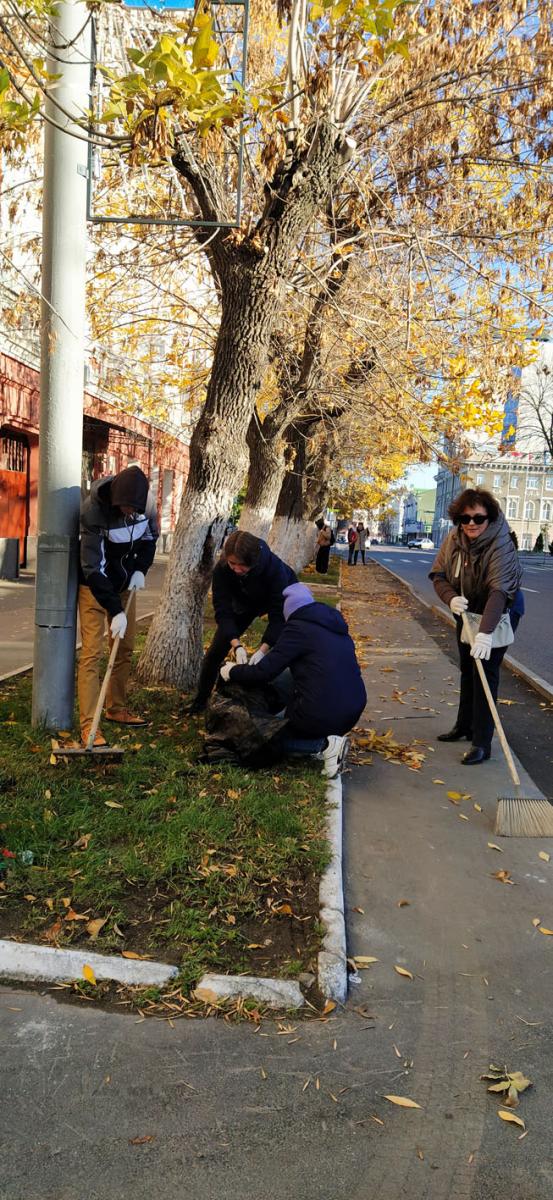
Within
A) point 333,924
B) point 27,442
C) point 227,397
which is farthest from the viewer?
point 27,442

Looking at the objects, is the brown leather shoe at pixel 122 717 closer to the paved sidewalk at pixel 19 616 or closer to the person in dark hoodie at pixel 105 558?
the person in dark hoodie at pixel 105 558

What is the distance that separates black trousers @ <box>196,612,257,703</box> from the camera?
6242 mm

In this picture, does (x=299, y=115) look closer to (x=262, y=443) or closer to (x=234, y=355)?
(x=234, y=355)

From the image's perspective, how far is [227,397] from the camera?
289 inches

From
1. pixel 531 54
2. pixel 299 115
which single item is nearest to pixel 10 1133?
pixel 299 115

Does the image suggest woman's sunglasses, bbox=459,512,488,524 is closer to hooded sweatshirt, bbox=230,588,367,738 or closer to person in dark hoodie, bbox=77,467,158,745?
hooded sweatshirt, bbox=230,588,367,738

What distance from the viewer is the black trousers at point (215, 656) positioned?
6.24 metres

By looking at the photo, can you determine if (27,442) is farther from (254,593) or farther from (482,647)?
(482,647)

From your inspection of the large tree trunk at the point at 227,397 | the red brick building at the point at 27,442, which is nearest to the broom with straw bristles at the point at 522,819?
the large tree trunk at the point at 227,397

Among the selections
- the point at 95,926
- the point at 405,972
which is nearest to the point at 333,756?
the point at 405,972

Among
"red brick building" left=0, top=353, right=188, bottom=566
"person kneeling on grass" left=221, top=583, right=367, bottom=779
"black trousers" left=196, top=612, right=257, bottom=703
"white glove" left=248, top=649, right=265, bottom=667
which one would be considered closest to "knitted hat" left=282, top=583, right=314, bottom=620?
"person kneeling on grass" left=221, top=583, right=367, bottom=779

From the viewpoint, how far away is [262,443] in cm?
1218

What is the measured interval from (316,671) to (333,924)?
1834 mm

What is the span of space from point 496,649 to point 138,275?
688cm
